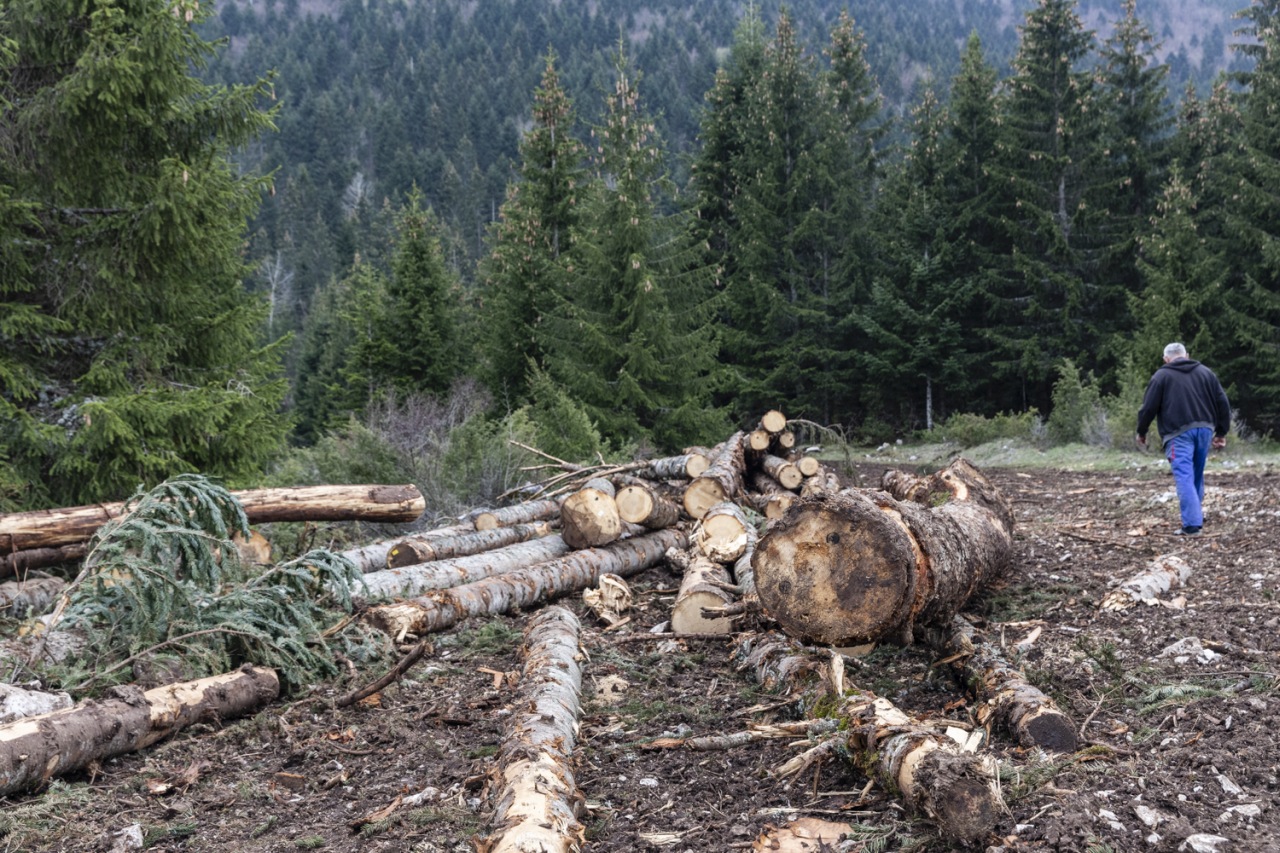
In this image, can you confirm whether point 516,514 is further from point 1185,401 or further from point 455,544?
point 1185,401

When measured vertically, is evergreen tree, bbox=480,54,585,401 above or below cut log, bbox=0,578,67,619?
above

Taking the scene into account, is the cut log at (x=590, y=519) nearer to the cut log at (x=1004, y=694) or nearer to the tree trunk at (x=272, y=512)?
the tree trunk at (x=272, y=512)

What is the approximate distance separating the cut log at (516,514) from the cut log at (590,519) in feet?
3.28

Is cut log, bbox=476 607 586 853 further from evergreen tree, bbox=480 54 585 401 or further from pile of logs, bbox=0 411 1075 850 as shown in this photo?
evergreen tree, bbox=480 54 585 401

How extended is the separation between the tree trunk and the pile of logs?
0.07 feet

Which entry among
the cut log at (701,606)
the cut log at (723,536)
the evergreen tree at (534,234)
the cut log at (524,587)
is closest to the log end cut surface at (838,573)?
the cut log at (701,606)

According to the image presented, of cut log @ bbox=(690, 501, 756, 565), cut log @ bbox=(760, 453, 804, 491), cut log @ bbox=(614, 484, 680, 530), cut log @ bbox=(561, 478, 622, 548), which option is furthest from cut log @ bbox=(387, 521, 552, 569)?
cut log @ bbox=(760, 453, 804, 491)

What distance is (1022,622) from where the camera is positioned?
16.9 ft

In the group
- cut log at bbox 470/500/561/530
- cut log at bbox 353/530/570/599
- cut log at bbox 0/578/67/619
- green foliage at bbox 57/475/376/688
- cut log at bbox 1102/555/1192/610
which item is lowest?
cut log at bbox 470/500/561/530

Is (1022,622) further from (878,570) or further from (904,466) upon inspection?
(904,466)

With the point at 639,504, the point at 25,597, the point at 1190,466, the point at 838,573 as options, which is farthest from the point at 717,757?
the point at 1190,466

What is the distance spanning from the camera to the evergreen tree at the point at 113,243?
321 inches

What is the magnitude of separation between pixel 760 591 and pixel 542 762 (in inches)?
59.2

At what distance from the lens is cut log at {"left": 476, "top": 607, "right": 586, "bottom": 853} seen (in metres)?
2.76
